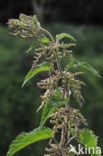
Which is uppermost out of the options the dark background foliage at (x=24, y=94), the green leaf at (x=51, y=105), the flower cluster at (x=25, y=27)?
the dark background foliage at (x=24, y=94)

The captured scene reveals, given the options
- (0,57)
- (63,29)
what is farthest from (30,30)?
(63,29)

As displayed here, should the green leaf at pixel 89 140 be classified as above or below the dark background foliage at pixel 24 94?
below

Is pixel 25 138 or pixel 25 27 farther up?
pixel 25 27

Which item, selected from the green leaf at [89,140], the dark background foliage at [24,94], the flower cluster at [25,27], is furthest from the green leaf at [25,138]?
the dark background foliage at [24,94]

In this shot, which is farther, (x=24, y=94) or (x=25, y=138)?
(x=24, y=94)

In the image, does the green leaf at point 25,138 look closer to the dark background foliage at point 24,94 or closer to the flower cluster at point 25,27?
the flower cluster at point 25,27

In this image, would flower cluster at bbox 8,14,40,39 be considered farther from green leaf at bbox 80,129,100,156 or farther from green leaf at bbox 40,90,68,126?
green leaf at bbox 80,129,100,156

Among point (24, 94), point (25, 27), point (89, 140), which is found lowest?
point (89, 140)

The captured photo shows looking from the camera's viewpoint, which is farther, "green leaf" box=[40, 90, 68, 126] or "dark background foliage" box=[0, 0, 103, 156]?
"dark background foliage" box=[0, 0, 103, 156]

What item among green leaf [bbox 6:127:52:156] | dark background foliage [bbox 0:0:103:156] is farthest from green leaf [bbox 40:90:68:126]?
dark background foliage [bbox 0:0:103:156]

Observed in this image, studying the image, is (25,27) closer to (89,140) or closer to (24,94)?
(89,140)

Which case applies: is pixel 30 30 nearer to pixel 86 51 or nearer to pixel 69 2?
pixel 86 51

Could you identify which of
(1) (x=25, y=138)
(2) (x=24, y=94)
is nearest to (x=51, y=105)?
(1) (x=25, y=138)

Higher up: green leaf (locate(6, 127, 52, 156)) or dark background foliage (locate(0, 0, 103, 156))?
dark background foliage (locate(0, 0, 103, 156))
